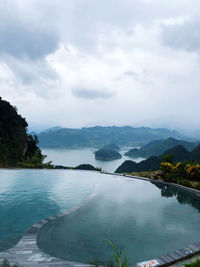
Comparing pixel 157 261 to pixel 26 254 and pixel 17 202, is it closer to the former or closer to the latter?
pixel 26 254

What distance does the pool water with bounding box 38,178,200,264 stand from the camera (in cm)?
489

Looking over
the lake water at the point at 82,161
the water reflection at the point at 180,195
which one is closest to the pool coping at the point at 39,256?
the water reflection at the point at 180,195

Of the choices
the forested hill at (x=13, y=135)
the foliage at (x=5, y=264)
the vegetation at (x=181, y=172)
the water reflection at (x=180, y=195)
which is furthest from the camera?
the forested hill at (x=13, y=135)

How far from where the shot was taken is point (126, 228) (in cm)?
618

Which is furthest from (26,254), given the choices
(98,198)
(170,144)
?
(170,144)

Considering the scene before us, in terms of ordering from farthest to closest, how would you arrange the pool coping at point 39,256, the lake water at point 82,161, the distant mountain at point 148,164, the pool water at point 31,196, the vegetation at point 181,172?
the lake water at point 82,161 < the distant mountain at point 148,164 < the vegetation at point 181,172 < the pool water at point 31,196 < the pool coping at point 39,256

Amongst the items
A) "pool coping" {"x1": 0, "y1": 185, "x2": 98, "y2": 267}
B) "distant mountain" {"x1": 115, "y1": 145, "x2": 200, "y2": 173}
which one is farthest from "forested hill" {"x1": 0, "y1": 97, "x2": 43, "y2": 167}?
"distant mountain" {"x1": 115, "y1": 145, "x2": 200, "y2": 173}

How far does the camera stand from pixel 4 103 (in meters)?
25.8

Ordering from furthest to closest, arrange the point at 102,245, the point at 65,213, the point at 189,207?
the point at 189,207, the point at 65,213, the point at 102,245

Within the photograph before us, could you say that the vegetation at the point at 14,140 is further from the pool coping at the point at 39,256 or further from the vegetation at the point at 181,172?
the pool coping at the point at 39,256

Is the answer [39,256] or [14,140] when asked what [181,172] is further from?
[14,140]

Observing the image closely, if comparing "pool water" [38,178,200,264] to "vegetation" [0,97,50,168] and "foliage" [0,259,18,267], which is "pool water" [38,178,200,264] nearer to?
"foliage" [0,259,18,267]

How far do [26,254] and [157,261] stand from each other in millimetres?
3108

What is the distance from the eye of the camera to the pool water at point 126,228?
4.89m
